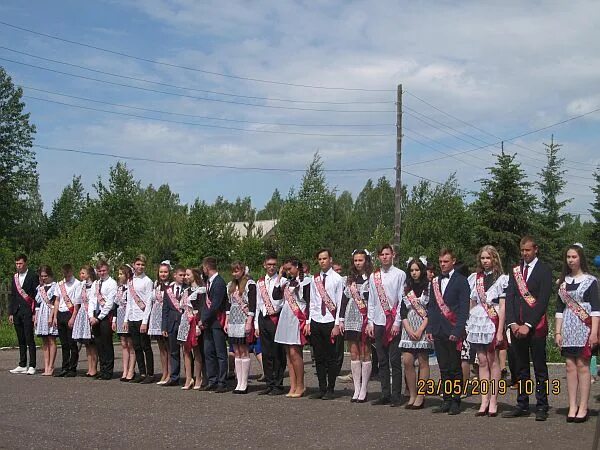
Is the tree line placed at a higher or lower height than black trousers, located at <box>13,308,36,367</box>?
higher

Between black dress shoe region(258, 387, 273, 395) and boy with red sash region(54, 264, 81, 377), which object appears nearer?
black dress shoe region(258, 387, 273, 395)

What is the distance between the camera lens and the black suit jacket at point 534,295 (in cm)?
949

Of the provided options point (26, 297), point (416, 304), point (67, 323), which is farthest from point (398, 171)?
point (416, 304)

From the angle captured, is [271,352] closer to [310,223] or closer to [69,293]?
[69,293]

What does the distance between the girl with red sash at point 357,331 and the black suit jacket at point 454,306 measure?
4.08 feet

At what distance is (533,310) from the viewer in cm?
948

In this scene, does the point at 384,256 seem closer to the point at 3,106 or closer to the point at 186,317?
the point at 186,317

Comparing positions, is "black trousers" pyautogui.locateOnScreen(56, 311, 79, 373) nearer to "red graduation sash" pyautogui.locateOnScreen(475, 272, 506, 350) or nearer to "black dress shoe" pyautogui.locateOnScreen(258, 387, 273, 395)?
"black dress shoe" pyautogui.locateOnScreen(258, 387, 273, 395)

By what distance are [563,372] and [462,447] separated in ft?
22.5

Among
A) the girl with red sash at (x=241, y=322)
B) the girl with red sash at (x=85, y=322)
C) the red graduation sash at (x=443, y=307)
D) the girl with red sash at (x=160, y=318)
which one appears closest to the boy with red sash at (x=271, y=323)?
the girl with red sash at (x=241, y=322)

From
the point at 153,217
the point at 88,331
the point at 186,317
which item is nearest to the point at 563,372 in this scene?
the point at 186,317

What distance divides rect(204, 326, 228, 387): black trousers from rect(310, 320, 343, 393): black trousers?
1708 mm

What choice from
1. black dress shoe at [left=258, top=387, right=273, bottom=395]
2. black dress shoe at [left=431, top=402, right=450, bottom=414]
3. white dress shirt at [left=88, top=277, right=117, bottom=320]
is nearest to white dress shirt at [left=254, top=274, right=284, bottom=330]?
black dress shoe at [left=258, top=387, right=273, bottom=395]

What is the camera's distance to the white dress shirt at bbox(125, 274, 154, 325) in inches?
545
